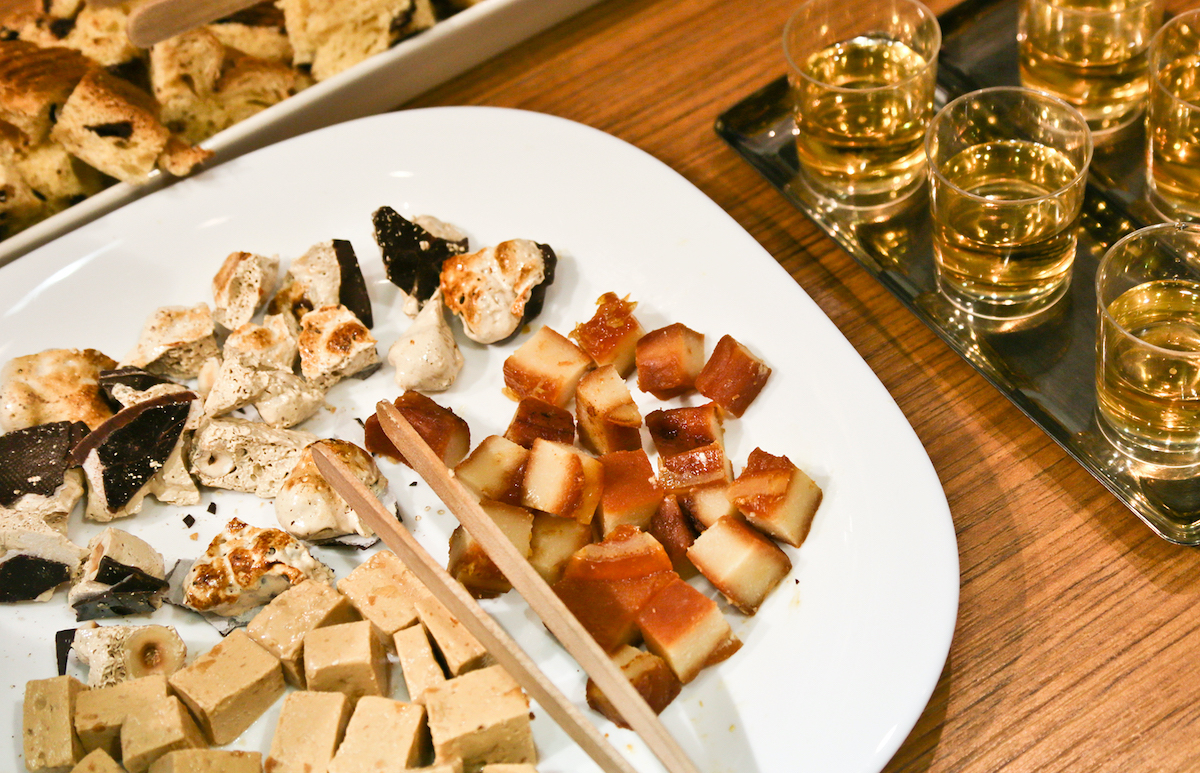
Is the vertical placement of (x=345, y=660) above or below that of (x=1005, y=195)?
below

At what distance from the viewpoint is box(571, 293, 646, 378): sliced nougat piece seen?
5.06ft

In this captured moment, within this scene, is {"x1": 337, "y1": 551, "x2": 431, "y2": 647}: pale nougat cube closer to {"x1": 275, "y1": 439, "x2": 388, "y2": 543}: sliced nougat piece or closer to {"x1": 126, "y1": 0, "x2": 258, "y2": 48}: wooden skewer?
{"x1": 275, "y1": 439, "x2": 388, "y2": 543}: sliced nougat piece

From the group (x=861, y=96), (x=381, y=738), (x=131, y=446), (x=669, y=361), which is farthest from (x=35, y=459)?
(x=861, y=96)

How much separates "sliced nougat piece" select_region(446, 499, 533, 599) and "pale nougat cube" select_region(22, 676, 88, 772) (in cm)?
52

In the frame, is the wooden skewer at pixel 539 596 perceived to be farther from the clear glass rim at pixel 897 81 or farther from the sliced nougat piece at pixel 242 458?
the clear glass rim at pixel 897 81

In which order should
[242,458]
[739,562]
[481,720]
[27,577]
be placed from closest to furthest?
[481,720], [739,562], [27,577], [242,458]

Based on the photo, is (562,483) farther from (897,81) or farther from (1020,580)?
(897,81)

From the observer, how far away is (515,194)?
1.81 metres

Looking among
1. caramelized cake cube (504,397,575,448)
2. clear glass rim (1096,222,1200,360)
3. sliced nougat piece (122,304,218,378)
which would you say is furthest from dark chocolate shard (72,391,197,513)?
clear glass rim (1096,222,1200,360)

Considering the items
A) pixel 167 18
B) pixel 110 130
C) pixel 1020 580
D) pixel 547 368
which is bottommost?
pixel 1020 580

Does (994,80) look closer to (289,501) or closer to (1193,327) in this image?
(1193,327)

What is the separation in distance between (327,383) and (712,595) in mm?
740

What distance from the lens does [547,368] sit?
154 cm

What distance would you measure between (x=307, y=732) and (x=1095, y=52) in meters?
1.69
